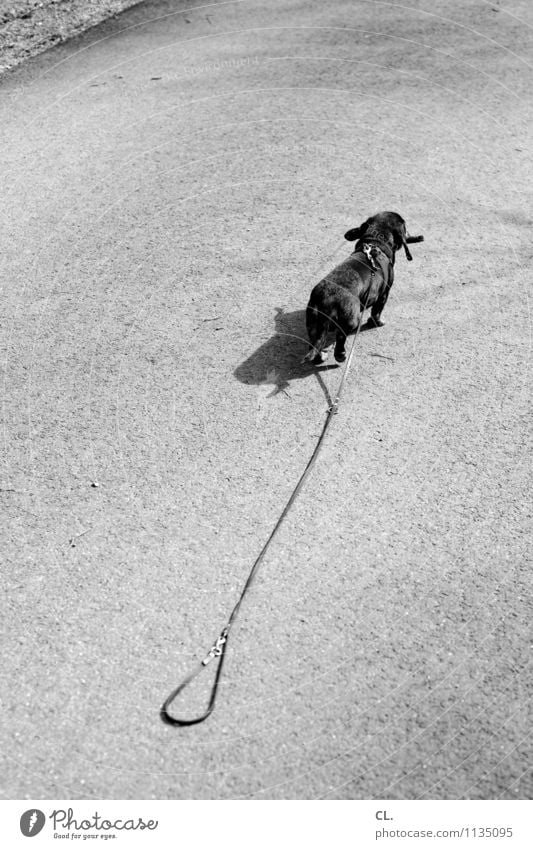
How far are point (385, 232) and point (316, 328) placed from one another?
4.13 feet

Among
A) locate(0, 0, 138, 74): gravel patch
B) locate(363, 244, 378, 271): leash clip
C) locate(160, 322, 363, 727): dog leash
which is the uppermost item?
locate(0, 0, 138, 74): gravel patch

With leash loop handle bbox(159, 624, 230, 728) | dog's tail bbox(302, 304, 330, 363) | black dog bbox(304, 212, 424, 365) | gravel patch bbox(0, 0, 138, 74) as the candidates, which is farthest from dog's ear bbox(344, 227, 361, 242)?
gravel patch bbox(0, 0, 138, 74)

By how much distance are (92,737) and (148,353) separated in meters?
3.57

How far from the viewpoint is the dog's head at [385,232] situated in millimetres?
7418

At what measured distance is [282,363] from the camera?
284 inches

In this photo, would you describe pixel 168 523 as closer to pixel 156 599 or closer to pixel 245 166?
pixel 156 599

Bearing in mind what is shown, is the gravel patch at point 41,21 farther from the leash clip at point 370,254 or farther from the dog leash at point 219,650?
the dog leash at point 219,650

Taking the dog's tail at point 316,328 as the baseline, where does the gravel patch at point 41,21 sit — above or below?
above

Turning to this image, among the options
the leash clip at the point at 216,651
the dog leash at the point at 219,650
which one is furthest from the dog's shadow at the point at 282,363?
the leash clip at the point at 216,651

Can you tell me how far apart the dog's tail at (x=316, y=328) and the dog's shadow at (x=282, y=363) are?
0.22 m

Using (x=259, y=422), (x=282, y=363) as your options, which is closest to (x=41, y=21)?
(x=282, y=363)

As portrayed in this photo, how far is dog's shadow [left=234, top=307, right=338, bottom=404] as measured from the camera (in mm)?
7043

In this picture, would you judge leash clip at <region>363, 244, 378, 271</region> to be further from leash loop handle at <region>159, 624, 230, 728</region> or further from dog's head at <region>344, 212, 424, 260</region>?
leash loop handle at <region>159, 624, 230, 728</region>

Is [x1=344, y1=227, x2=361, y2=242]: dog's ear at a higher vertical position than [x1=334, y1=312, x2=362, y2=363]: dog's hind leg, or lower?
higher
